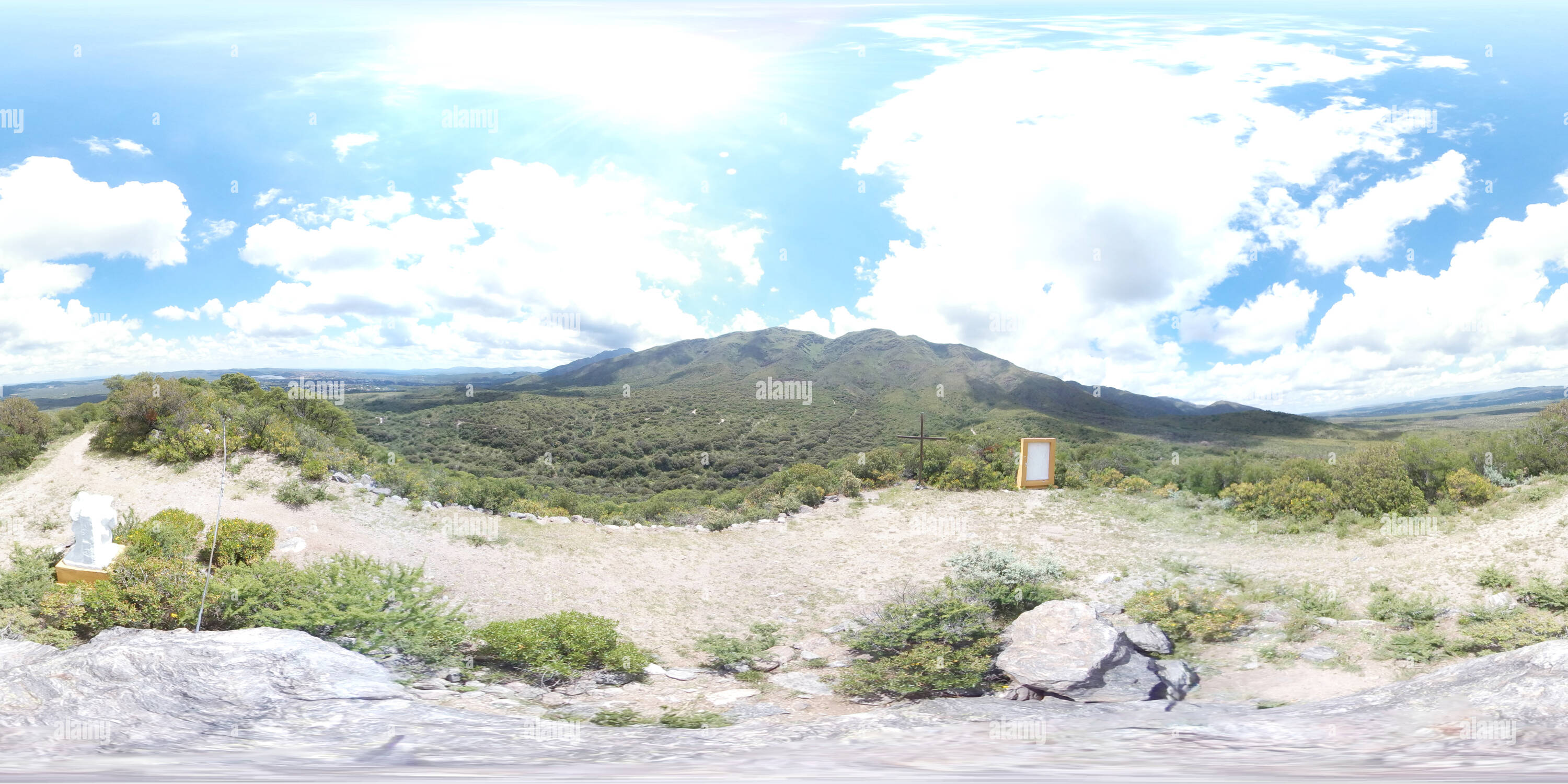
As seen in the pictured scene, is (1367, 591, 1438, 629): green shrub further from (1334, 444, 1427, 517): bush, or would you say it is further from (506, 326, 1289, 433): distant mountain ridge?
(506, 326, 1289, 433): distant mountain ridge

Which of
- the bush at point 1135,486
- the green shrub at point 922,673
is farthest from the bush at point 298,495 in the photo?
the bush at point 1135,486

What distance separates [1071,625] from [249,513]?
1363 centimetres

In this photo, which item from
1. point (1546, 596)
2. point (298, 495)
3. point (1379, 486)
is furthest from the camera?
point (1379, 486)

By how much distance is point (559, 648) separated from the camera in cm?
660

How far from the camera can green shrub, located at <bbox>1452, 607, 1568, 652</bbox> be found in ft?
20.3

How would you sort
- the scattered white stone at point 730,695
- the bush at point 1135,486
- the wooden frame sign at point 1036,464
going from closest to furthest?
the scattered white stone at point 730,695 < the bush at point 1135,486 < the wooden frame sign at point 1036,464

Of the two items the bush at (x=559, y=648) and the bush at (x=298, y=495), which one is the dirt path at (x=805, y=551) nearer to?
the bush at (x=298, y=495)

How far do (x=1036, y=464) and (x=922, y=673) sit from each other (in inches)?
462

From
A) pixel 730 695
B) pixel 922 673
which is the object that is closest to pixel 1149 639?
pixel 922 673

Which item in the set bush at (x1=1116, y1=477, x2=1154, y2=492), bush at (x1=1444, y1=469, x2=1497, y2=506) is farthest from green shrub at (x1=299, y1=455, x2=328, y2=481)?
bush at (x1=1444, y1=469, x2=1497, y2=506)

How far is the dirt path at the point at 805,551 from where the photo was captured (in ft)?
28.0

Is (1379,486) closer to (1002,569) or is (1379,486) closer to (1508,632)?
(1508,632)

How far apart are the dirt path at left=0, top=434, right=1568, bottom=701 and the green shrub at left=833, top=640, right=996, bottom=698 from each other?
2.15 m

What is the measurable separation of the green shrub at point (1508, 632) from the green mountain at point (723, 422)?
498 inches
